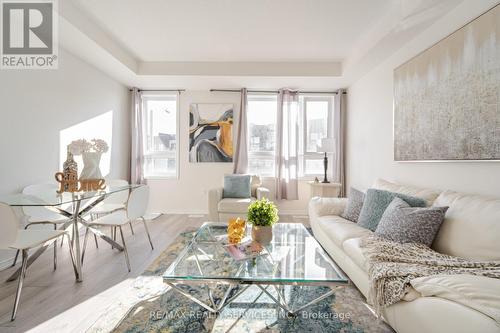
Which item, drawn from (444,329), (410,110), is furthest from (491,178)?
(444,329)

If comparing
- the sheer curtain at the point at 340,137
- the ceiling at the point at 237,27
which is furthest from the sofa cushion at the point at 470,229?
the sheer curtain at the point at 340,137

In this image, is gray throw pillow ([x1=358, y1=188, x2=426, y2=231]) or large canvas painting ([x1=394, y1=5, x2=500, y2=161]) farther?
gray throw pillow ([x1=358, y1=188, x2=426, y2=231])

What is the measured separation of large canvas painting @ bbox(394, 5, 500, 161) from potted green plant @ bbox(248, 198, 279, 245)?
1697 mm

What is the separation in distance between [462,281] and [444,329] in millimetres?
249

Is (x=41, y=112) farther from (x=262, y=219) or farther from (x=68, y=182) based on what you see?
(x=262, y=219)

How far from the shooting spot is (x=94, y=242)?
317 cm

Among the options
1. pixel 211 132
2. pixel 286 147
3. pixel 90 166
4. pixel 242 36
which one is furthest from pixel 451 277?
pixel 211 132

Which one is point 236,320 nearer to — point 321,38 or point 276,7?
point 276,7

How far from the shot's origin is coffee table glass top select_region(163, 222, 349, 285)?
1393 mm

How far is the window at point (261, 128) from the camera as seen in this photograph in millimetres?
4926

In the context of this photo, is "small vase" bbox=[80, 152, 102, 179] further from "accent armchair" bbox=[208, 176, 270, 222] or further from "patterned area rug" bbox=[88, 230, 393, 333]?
"accent armchair" bbox=[208, 176, 270, 222]

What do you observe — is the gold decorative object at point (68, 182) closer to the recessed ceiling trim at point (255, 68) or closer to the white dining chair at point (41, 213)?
the white dining chair at point (41, 213)

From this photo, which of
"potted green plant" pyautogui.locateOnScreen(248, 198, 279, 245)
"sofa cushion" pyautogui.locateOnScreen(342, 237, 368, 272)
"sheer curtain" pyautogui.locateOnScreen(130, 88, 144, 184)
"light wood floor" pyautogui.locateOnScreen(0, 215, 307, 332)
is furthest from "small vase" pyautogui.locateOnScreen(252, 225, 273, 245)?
"sheer curtain" pyautogui.locateOnScreen(130, 88, 144, 184)

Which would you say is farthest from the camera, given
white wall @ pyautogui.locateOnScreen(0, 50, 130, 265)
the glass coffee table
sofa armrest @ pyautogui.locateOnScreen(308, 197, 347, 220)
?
sofa armrest @ pyautogui.locateOnScreen(308, 197, 347, 220)
